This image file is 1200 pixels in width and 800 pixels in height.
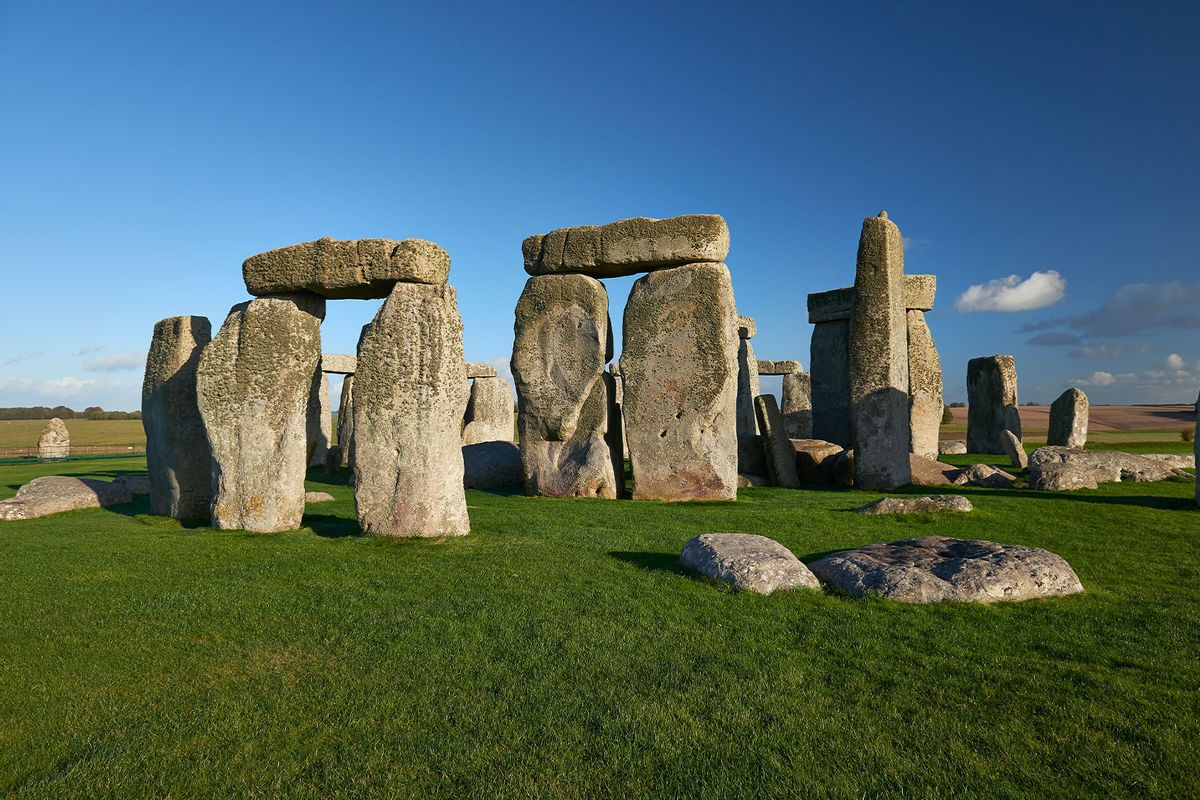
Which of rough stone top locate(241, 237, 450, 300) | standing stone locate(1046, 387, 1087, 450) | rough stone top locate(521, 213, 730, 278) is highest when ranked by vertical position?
rough stone top locate(521, 213, 730, 278)

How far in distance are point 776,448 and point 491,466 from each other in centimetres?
552

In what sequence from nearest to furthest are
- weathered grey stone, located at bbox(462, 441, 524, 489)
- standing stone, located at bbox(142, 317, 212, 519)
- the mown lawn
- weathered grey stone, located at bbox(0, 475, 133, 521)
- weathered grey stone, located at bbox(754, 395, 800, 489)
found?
1. the mown lawn
2. standing stone, located at bbox(142, 317, 212, 519)
3. weathered grey stone, located at bbox(0, 475, 133, 521)
4. weathered grey stone, located at bbox(754, 395, 800, 489)
5. weathered grey stone, located at bbox(462, 441, 524, 489)

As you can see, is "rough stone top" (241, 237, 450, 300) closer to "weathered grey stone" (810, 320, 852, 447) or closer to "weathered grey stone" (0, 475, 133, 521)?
"weathered grey stone" (0, 475, 133, 521)

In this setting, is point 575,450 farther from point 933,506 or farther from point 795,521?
point 933,506

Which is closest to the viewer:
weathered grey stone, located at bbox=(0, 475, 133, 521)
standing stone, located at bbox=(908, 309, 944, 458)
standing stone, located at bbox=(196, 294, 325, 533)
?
standing stone, located at bbox=(196, 294, 325, 533)

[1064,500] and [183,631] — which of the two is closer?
[183,631]

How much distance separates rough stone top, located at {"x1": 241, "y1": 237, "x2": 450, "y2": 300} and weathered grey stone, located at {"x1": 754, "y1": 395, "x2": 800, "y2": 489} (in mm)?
7578

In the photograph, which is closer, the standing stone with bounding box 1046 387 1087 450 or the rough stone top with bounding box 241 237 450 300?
the rough stone top with bounding box 241 237 450 300

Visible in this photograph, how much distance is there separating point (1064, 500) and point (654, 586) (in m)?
7.80

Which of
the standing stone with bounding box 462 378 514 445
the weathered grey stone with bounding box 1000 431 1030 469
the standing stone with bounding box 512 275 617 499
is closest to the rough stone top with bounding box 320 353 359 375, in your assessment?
the standing stone with bounding box 462 378 514 445

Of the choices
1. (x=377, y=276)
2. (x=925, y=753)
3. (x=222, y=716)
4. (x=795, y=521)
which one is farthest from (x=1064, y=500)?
(x=222, y=716)

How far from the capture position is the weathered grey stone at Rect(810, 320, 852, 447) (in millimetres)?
18000

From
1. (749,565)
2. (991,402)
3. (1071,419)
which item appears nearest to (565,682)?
(749,565)

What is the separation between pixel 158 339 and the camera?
1003 centimetres
